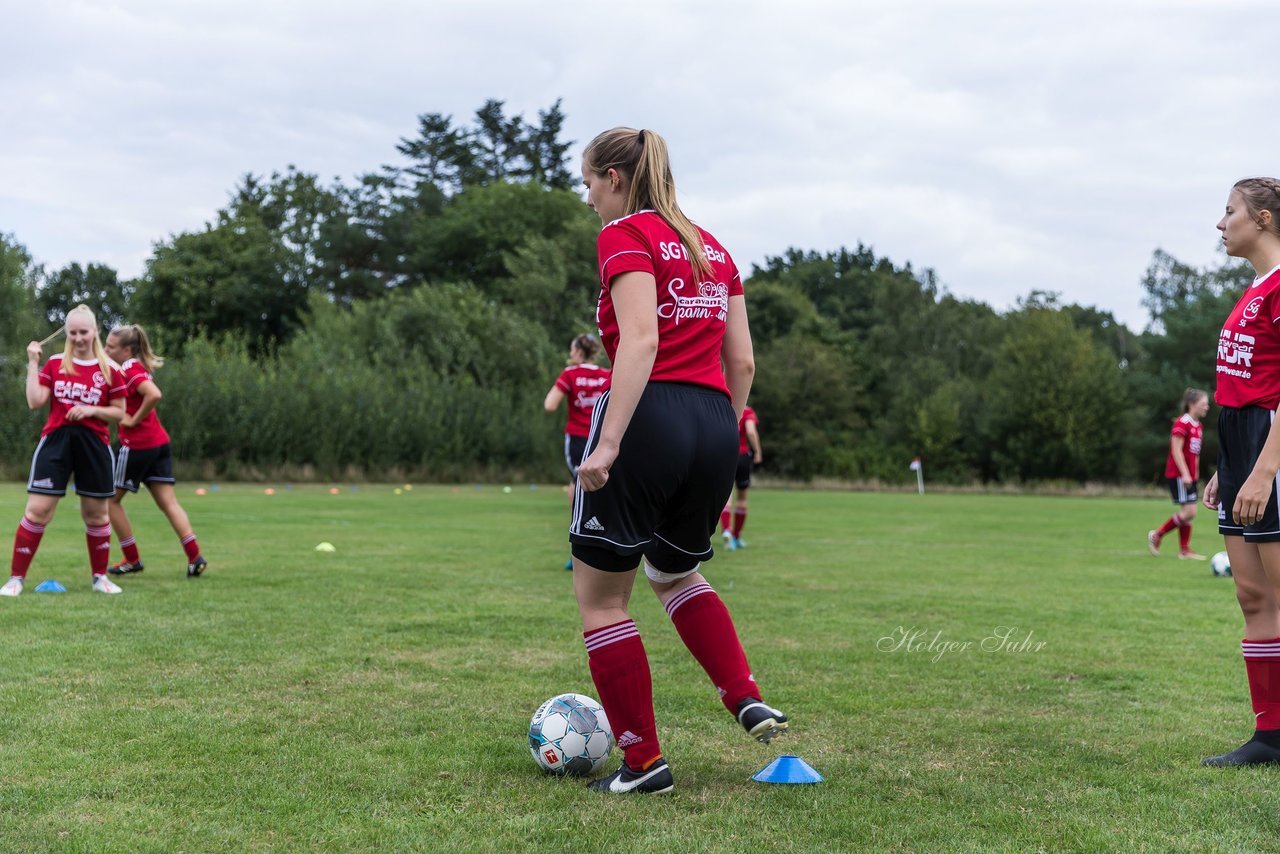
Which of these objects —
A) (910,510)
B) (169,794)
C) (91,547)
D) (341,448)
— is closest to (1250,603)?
(169,794)

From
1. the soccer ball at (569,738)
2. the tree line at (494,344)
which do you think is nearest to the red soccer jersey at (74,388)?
the soccer ball at (569,738)

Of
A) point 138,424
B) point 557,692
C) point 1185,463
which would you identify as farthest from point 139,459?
point 1185,463

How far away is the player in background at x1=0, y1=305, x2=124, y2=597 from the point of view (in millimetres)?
8070

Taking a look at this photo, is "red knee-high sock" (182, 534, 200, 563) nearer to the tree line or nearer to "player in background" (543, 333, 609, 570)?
"player in background" (543, 333, 609, 570)

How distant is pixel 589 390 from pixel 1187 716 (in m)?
7.01

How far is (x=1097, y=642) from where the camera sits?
7.19 m

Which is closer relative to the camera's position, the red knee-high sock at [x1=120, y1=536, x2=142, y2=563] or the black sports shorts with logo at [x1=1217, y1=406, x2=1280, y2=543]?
the black sports shorts with logo at [x1=1217, y1=406, x2=1280, y2=543]

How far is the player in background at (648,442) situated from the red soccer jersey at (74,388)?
18.6 ft

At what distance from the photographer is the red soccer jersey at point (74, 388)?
8141 millimetres

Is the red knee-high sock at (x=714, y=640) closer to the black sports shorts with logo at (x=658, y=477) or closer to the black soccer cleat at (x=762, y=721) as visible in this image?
the black soccer cleat at (x=762, y=721)

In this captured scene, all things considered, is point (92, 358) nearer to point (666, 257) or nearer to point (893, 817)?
point (666, 257)

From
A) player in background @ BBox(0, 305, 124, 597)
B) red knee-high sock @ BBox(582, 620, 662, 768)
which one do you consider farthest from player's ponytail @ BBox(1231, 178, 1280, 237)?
player in background @ BBox(0, 305, 124, 597)

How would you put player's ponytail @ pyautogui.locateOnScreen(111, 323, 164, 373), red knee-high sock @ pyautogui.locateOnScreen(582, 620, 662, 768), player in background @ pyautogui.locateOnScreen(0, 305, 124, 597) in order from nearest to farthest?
1. red knee-high sock @ pyautogui.locateOnScreen(582, 620, 662, 768)
2. player in background @ pyautogui.locateOnScreen(0, 305, 124, 597)
3. player's ponytail @ pyautogui.locateOnScreen(111, 323, 164, 373)

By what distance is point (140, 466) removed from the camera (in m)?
9.26
